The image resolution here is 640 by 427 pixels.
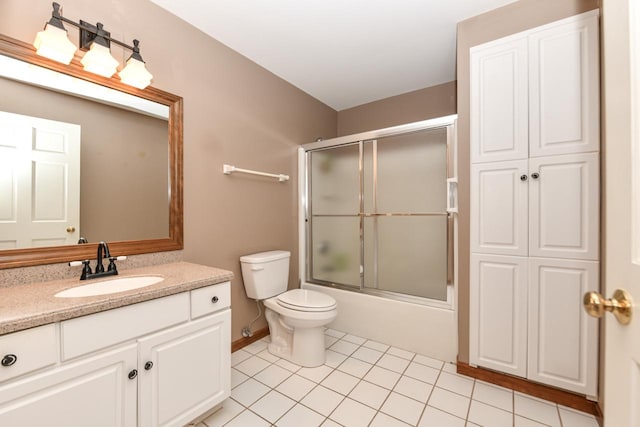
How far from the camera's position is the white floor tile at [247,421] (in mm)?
1406

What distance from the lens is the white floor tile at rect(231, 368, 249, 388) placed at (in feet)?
5.75

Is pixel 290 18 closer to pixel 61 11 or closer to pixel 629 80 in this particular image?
pixel 61 11

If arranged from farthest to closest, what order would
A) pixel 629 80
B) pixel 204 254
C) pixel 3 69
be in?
pixel 204 254
pixel 3 69
pixel 629 80

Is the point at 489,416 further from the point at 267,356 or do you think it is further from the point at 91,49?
the point at 91,49

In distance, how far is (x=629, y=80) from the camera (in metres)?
0.53

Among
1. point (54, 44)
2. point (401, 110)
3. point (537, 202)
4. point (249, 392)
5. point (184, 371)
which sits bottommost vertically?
point (249, 392)

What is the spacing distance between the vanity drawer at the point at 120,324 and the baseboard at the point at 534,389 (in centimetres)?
180

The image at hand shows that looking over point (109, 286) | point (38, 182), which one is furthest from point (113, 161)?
point (109, 286)

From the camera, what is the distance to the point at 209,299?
4.51 feet

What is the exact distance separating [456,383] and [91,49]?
2.80 meters

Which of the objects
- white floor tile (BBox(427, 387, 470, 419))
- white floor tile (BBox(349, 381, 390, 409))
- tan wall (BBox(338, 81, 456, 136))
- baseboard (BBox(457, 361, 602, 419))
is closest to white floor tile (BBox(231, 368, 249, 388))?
white floor tile (BBox(349, 381, 390, 409))

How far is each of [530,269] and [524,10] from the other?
1563 millimetres

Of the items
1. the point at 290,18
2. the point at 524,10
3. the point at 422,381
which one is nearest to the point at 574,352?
the point at 422,381

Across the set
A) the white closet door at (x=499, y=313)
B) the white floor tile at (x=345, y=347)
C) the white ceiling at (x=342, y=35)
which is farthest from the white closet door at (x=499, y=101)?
the white floor tile at (x=345, y=347)
